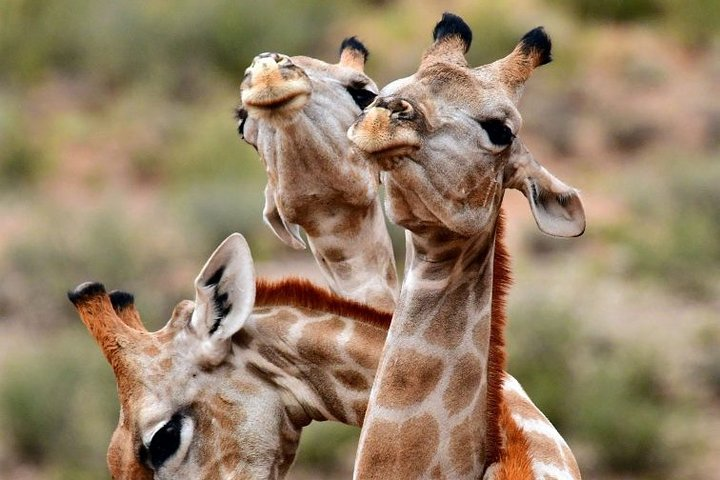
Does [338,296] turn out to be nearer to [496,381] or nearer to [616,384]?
[496,381]

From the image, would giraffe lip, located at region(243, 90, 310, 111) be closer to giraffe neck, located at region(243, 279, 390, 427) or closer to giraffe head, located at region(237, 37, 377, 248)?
giraffe head, located at region(237, 37, 377, 248)

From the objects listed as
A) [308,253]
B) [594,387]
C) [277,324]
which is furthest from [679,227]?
[277,324]

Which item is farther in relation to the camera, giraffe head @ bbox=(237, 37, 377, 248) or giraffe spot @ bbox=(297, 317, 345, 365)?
giraffe spot @ bbox=(297, 317, 345, 365)

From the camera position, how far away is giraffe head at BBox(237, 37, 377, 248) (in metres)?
5.81

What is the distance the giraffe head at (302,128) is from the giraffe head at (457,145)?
2.42 feet

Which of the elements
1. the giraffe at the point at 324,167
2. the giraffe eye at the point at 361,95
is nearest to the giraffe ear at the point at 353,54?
the giraffe at the point at 324,167

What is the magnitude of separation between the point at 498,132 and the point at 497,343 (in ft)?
2.81

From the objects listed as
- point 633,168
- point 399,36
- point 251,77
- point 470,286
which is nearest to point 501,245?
point 470,286

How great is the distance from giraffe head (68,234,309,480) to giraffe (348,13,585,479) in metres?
0.68

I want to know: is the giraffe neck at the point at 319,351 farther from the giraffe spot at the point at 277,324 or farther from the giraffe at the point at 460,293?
the giraffe at the point at 460,293

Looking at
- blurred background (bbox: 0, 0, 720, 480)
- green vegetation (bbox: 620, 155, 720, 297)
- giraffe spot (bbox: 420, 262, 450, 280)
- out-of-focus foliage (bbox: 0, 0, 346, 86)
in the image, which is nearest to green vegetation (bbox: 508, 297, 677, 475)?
blurred background (bbox: 0, 0, 720, 480)

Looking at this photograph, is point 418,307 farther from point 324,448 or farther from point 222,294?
point 324,448

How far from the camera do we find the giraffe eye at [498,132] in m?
5.07

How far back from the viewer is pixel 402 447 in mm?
5348
